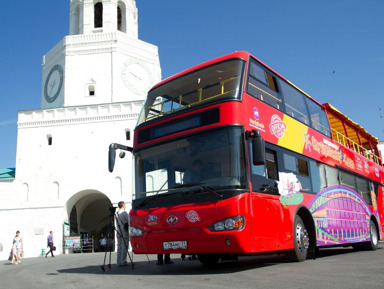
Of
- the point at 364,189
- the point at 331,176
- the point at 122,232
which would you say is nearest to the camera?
the point at 122,232

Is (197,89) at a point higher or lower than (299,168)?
higher

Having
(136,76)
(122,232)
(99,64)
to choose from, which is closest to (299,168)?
(122,232)

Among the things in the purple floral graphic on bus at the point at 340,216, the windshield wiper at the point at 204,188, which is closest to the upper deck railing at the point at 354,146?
the purple floral graphic on bus at the point at 340,216

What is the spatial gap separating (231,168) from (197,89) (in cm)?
211

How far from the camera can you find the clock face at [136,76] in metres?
30.4

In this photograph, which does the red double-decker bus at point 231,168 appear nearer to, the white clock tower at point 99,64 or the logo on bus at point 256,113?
the logo on bus at point 256,113

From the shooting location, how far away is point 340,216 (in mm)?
10125

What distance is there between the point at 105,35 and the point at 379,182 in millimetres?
23267

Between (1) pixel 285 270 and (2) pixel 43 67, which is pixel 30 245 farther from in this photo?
(1) pixel 285 270

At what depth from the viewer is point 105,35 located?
101 ft

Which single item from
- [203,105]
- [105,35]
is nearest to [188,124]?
[203,105]

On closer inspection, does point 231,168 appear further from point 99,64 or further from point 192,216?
point 99,64

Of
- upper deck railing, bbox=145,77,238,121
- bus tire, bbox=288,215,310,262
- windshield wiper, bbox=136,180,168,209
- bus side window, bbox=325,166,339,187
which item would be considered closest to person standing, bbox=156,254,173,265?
windshield wiper, bbox=136,180,168,209

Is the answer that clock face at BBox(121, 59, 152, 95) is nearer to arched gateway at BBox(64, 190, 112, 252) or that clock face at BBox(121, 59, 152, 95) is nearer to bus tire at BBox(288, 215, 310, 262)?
arched gateway at BBox(64, 190, 112, 252)
